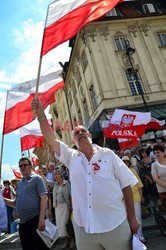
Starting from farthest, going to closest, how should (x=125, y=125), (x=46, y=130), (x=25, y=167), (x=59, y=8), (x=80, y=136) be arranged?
(x=125, y=125), (x=59, y=8), (x=25, y=167), (x=46, y=130), (x=80, y=136)

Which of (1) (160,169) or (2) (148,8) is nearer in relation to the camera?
(1) (160,169)

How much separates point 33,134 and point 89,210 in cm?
769

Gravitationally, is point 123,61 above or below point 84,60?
below

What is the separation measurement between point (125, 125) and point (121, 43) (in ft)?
50.8

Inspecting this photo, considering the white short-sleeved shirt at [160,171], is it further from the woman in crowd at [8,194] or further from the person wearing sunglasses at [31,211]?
the woman in crowd at [8,194]

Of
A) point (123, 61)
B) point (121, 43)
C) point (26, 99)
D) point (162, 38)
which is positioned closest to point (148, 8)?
point (162, 38)

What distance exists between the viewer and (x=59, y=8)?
4453mm

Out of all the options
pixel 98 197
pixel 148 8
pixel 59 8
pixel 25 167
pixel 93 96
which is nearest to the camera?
pixel 98 197

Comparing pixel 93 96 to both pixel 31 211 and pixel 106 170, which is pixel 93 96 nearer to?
pixel 31 211

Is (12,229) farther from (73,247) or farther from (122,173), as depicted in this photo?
(122,173)

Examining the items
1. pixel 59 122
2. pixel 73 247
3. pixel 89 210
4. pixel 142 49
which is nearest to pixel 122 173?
pixel 89 210

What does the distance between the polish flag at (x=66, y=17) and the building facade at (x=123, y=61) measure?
1616cm

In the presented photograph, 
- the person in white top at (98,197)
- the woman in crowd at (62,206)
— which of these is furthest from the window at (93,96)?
the person in white top at (98,197)

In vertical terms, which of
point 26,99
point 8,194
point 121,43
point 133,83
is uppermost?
point 121,43
